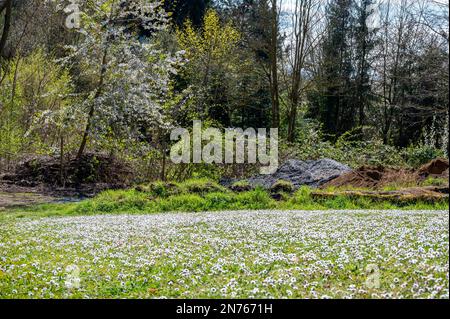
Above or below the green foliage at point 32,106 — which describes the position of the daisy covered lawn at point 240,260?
below

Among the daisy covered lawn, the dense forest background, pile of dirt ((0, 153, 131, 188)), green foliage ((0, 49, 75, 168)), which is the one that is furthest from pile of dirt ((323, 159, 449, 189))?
green foliage ((0, 49, 75, 168))

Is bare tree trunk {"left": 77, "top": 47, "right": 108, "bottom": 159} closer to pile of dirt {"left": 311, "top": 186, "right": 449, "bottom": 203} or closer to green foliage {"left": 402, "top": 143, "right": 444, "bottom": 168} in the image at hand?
pile of dirt {"left": 311, "top": 186, "right": 449, "bottom": 203}

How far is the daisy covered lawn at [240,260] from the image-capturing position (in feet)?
13.6

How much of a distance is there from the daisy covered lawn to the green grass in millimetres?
3911

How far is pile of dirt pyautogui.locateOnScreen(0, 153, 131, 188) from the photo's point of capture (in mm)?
19578

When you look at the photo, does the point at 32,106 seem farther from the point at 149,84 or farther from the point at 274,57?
the point at 274,57

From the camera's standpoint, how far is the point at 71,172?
794 inches

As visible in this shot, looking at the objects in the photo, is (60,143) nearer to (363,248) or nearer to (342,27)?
(363,248)

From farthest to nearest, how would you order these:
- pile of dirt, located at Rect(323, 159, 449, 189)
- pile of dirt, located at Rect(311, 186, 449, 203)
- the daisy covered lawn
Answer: pile of dirt, located at Rect(323, 159, 449, 189)
pile of dirt, located at Rect(311, 186, 449, 203)
the daisy covered lawn

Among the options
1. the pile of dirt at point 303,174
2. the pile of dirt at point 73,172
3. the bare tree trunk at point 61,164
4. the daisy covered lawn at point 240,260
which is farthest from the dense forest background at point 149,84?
the daisy covered lawn at point 240,260

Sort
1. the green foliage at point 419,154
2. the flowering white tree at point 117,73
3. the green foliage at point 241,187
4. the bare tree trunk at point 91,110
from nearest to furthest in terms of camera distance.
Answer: the green foliage at point 419,154 < the green foliage at point 241,187 < the bare tree trunk at point 91,110 < the flowering white tree at point 117,73

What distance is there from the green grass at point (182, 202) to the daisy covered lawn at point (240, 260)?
3911 mm

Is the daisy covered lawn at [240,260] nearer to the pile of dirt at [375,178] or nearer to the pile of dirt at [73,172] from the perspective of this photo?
the pile of dirt at [375,178]

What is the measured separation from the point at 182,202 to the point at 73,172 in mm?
7207
